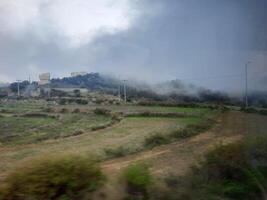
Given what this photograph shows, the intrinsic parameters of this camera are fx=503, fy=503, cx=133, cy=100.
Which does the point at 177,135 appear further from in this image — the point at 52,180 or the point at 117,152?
the point at 52,180

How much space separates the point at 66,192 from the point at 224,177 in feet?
17.4

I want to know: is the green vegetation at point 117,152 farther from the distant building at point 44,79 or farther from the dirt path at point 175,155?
the distant building at point 44,79

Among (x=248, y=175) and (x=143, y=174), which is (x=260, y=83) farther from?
(x=143, y=174)

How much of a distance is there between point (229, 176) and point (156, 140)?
50.0 feet

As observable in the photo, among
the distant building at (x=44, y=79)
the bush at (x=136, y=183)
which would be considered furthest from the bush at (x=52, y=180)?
the distant building at (x=44, y=79)

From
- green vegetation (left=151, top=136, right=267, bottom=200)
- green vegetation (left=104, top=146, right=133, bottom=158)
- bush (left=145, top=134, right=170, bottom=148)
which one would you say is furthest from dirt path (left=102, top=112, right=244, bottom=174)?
green vegetation (left=151, top=136, right=267, bottom=200)

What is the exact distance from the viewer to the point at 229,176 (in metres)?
14.8

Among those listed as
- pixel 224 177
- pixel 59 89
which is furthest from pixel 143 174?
pixel 59 89

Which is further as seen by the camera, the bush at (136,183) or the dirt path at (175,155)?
the dirt path at (175,155)

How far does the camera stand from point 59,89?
12594cm

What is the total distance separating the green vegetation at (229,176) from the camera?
501 inches

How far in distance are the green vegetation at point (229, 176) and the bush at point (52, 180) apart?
1998mm

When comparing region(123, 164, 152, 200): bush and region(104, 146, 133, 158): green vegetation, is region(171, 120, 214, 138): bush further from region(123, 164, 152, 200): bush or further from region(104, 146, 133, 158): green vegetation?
region(123, 164, 152, 200): bush

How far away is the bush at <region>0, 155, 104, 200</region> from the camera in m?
11.0
